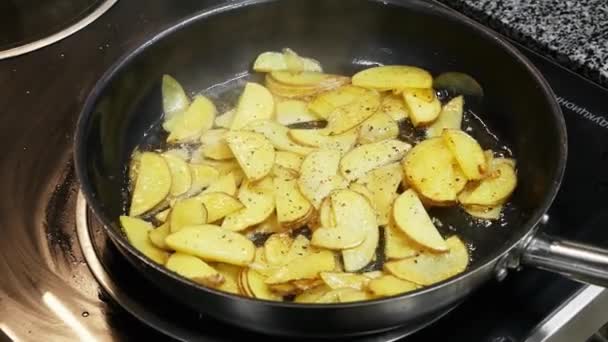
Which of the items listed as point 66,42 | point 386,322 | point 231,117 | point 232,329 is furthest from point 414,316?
point 66,42

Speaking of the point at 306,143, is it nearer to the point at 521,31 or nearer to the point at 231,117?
the point at 231,117

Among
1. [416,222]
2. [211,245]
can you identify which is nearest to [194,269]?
[211,245]

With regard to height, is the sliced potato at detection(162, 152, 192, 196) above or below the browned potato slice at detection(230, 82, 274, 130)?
below

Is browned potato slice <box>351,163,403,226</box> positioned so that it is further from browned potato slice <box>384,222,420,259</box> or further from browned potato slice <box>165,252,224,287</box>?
browned potato slice <box>165,252,224,287</box>

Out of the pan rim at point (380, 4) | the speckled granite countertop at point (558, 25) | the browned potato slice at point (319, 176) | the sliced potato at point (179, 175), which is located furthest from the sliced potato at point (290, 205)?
the speckled granite countertop at point (558, 25)

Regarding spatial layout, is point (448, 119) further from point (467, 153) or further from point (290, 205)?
point (290, 205)

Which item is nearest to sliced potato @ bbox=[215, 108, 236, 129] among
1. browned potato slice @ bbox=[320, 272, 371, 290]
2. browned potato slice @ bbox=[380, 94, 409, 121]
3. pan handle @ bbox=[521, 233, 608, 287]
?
browned potato slice @ bbox=[380, 94, 409, 121]

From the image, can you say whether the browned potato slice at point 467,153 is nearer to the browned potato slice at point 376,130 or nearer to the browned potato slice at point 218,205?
the browned potato slice at point 376,130
